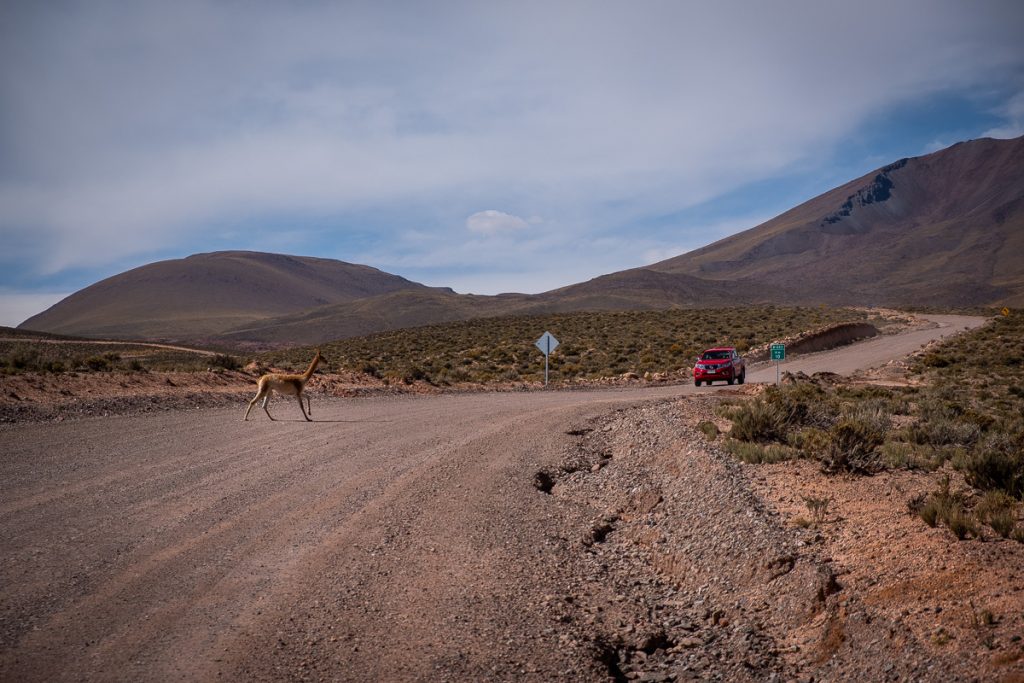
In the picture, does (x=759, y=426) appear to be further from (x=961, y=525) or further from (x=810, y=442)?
(x=961, y=525)

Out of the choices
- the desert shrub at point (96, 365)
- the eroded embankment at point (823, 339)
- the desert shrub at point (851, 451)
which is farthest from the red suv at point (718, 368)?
the desert shrub at point (96, 365)

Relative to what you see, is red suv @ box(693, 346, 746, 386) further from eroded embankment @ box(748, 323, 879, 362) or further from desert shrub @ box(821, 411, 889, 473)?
desert shrub @ box(821, 411, 889, 473)

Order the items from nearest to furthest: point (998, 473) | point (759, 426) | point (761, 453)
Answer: point (998, 473) < point (761, 453) < point (759, 426)

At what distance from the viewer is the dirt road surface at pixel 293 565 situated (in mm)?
4973

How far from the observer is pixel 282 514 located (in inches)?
327

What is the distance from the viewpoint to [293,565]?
262 inches

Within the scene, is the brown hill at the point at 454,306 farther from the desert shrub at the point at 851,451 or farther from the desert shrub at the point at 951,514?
the desert shrub at the point at 951,514

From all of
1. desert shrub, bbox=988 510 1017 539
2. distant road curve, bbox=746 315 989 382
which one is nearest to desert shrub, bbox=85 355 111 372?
desert shrub, bbox=988 510 1017 539

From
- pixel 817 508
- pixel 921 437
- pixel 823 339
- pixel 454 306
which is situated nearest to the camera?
pixel 817 508

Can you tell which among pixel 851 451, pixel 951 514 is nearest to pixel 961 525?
pixel 951 514

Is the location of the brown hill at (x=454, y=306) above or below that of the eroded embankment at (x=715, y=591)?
above

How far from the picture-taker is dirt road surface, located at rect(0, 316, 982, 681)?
4973 millimetres

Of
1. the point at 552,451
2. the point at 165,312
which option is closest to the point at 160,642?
the point at 552,451

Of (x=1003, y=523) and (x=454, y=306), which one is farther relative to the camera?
(x=454, y=306)
